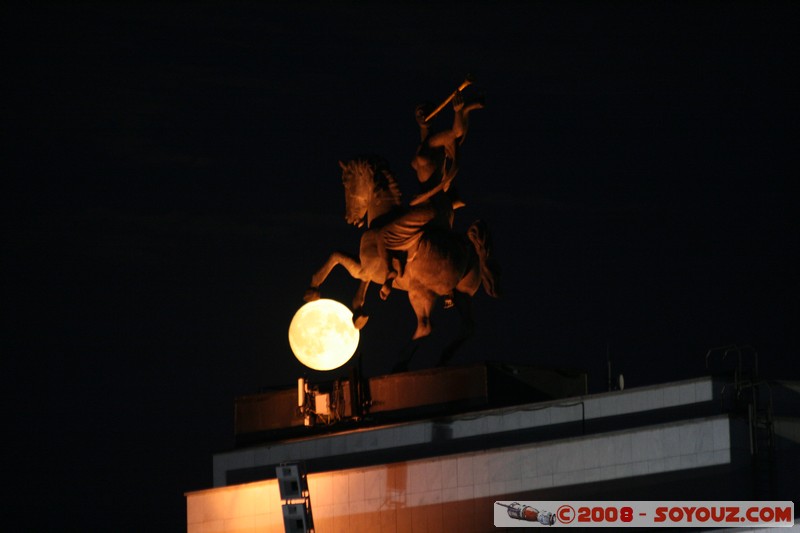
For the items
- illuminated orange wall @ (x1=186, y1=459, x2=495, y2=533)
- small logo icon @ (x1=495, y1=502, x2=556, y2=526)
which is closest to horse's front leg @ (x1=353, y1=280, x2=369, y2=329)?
illuminated orange wall @ (x1=186, y1=459, x2=495, y2=533)

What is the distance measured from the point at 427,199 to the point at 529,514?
6.42 m

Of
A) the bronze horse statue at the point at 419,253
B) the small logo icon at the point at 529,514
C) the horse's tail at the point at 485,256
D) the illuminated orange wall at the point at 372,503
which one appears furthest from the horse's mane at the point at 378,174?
the small logo icon at the point at 529,514

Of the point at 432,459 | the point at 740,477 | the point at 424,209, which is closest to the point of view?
the point at 740,477

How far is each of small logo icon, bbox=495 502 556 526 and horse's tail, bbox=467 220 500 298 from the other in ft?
16.5

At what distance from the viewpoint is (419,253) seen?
3291 centimetres

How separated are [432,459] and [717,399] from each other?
4577mm

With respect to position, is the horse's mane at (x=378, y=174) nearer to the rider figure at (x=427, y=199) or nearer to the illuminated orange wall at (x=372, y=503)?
the rider figure at (x=427, y=199)

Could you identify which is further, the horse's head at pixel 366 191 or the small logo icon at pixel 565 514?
the horse's head at pixel 366 191

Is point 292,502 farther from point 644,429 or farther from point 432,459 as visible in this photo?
point 644,429

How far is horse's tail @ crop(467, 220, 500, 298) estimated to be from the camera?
33.2 m

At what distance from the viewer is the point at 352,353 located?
3353 centimetres

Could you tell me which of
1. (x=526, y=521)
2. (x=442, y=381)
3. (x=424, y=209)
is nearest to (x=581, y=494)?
(x=526, y=521)

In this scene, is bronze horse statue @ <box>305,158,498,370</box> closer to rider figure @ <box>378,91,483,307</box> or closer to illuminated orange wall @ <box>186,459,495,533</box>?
rider figure @ <box>378,91,483,307</box>

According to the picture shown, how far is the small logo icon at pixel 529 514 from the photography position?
2842 centimetres
